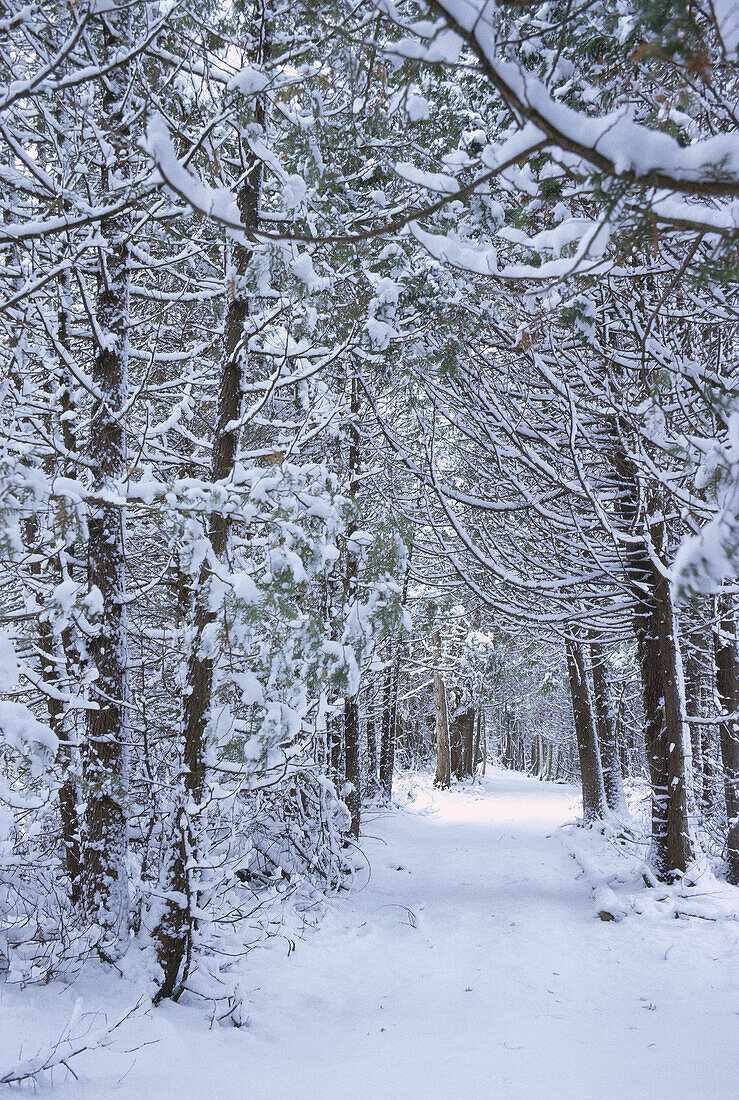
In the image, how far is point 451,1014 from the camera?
446 centimetres

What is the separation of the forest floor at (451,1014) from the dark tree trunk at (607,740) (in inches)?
205

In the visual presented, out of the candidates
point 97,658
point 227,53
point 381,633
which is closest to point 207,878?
point 97,658

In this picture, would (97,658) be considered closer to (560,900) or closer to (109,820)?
(109,820)

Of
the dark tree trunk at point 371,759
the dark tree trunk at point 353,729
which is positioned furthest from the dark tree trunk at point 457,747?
the dark tree trunk at point 353,729

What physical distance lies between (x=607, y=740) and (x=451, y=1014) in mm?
9077

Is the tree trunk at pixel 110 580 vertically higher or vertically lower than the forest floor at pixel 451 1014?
higher

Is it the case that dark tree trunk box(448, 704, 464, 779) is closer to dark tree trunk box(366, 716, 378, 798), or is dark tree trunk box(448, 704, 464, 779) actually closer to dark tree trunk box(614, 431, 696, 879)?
dark tree trunk box(366, 716, 378, 798)

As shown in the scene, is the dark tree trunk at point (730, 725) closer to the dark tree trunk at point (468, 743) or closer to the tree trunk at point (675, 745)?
the tree trunk at point (675, 745)

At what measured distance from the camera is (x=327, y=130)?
13.4 ft

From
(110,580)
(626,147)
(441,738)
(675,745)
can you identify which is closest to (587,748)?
(675,745)

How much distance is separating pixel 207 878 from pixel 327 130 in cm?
512

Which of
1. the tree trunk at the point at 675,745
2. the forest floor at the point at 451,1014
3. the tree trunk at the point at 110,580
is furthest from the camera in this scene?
the tree trunk at the point at 675,745

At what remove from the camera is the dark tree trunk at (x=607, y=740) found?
40.3ft

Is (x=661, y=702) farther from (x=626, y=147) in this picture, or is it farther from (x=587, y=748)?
(x=626, y=147)
